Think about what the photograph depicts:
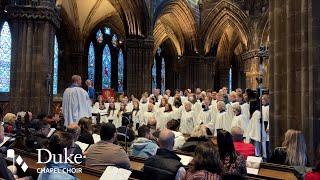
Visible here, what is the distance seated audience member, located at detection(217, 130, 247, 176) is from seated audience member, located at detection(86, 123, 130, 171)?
45.4 inches

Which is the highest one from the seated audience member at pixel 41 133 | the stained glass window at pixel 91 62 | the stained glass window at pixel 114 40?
the stained glass window at pixel 114 40

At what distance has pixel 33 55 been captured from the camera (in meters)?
15.4

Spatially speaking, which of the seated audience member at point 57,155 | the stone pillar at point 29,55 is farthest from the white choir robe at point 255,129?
the seated audience member at point 57,155

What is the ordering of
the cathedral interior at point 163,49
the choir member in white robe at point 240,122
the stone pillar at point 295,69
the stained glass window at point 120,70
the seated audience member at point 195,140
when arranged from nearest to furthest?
the seated audience member at point 195,140 → the stone pillar at point 295,69 → the cathedral interior at point 163,49 → the choir member in white robe at point 240,122 → the stained glass window at point 120,70

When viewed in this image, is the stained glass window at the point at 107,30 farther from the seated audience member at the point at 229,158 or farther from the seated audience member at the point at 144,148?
the seated audience member at the point at 229,158

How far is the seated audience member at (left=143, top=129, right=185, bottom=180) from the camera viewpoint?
4070 mm

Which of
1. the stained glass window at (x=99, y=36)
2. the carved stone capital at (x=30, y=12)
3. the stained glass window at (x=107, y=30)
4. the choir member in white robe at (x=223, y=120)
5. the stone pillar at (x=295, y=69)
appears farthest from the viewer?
the stained glass window at (x=107, y=30)

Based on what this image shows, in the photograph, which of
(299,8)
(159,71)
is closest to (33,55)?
(299,8)

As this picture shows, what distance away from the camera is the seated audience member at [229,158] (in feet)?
14.1

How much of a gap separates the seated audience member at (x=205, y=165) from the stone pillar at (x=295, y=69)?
459cm

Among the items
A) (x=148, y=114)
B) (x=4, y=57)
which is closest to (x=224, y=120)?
(x=148, y=114)

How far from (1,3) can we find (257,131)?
16971 millimetres

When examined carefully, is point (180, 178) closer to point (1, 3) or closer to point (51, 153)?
point (51, 153)

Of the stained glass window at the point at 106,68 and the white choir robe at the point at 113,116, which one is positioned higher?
the stained glass window at the point at 106,68
